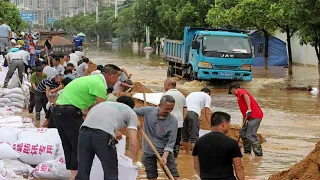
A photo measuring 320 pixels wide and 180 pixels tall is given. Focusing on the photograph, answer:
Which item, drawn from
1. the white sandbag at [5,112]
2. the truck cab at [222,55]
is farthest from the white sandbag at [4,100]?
the truck cab at [222,55]

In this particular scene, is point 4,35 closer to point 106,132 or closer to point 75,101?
point 75,101

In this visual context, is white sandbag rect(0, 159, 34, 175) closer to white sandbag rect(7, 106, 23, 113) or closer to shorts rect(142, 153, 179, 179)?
shorts rect(142, 153, 179, 179)

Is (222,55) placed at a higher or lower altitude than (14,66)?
higher

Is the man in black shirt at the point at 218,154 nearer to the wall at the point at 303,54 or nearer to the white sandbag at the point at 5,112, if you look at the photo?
the white sandbag at the point at 5,112

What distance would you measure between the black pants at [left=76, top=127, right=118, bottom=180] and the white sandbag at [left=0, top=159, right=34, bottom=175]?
233 centimetres

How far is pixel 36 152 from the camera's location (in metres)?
9.61

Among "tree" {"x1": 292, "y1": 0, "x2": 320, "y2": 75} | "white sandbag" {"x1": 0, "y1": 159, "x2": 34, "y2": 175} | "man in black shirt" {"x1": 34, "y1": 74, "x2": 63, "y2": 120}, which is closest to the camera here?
"white sandbag" {"x1": 0, "y1": 159, "x2": 34, "y2": 175}

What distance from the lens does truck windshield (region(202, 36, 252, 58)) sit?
25391 mm

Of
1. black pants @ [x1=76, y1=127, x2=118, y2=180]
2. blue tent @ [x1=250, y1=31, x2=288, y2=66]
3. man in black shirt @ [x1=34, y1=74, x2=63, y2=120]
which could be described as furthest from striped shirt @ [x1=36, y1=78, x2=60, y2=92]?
blue tent @ [x1=250, y1=31, x2=288, y2=66]

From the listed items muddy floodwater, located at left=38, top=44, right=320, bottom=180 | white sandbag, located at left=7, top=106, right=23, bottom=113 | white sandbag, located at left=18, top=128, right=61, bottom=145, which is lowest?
muddy floodwater, located at left=38, top=44, right=320, bottom=180

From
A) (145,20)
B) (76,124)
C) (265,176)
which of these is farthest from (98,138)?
(145,20)

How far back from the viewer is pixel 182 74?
28.8 m

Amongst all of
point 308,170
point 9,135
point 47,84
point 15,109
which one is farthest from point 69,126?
point 15,109

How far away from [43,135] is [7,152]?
2.40ft
